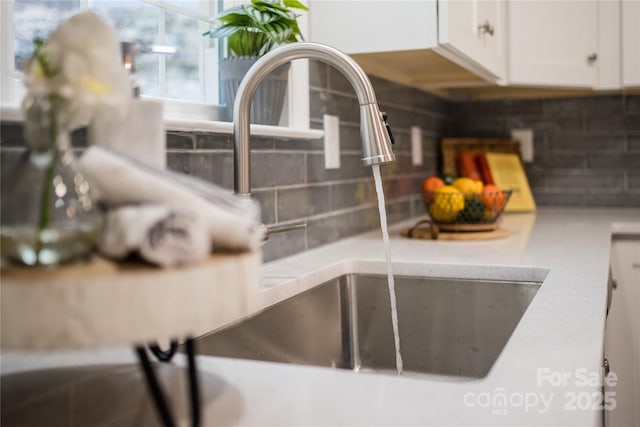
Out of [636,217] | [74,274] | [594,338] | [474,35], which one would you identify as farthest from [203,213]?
[636,217]

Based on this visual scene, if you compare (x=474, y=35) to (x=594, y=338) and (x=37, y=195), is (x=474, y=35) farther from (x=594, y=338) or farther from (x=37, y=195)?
(x=37, y=195)

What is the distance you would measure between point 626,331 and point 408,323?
0.81 metres

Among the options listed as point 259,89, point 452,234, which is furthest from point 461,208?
point 259,89

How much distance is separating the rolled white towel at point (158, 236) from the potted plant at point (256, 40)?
34.9 inches

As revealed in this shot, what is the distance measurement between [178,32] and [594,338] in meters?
0.99

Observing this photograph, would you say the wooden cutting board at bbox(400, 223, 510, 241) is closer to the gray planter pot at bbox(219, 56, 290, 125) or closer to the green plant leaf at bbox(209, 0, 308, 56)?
the gray planter pot at bbox(219, 56, 290, 125)

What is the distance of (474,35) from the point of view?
194 cm

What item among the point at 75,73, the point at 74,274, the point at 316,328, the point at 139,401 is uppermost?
the point at 75,73

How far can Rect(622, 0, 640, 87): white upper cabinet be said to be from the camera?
8.29ft

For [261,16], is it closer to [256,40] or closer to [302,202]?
[256,40]

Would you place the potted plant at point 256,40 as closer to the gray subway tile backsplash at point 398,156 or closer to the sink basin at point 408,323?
the gray subway tile backsplash at point 398,156

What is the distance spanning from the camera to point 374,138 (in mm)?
1016

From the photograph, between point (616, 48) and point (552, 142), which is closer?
point (616, 48)

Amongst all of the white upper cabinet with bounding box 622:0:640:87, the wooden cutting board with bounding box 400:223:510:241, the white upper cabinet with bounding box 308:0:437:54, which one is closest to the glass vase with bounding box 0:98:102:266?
the white upper cabinet with bounding box 308:0:437:54
